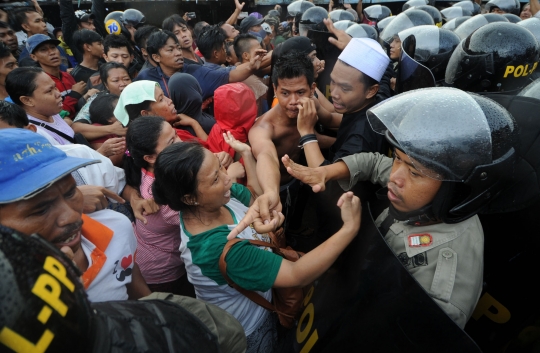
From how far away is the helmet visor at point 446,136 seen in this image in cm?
126

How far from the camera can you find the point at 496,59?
2627mm

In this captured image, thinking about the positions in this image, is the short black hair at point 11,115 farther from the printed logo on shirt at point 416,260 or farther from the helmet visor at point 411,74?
the helmet visor at point 411,74

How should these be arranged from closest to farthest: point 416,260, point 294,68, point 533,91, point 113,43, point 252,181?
point 416,260, point 533,91, point 252,181, point 294,68, point 113,43

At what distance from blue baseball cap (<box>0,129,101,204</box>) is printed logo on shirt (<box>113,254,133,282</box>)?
0.52 meters

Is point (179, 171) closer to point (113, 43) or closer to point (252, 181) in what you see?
point (252, 181)

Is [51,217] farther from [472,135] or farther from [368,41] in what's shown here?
[368,41]

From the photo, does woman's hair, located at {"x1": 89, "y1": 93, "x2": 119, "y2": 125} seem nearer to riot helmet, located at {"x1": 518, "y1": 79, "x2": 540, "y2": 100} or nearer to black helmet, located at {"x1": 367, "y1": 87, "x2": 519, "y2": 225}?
black helmet, located at {"x1": 367, "y1": 87, "x2": 519, "y2": 225}

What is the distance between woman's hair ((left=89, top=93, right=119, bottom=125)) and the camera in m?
3.26

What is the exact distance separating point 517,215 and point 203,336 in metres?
1.59

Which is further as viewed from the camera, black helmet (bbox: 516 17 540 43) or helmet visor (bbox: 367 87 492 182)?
black helmet (bbox: 516 17 540 43)


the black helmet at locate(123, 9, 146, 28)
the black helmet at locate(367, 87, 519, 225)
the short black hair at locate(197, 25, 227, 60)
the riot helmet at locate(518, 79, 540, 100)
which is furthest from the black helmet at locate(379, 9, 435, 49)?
the black helmet at locate(123, 9, 146, 28)

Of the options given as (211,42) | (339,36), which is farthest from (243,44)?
(339,36)

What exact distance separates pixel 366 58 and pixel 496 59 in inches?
38.2

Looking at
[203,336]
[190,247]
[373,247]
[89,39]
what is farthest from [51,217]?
[89,39]
